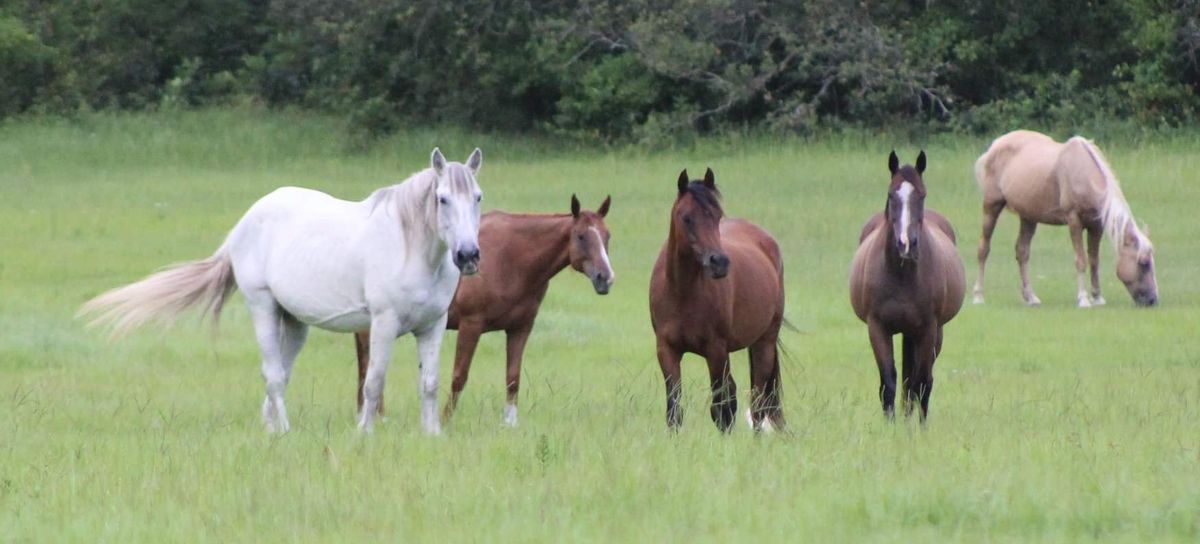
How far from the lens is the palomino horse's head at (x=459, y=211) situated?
8.42m

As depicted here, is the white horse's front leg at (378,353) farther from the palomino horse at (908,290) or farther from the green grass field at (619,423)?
the palomino horse at (908,290)

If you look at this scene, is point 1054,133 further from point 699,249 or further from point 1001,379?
point 699,249

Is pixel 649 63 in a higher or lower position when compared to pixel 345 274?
lower

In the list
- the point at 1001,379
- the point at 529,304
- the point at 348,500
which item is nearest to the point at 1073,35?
the point at 1001,379

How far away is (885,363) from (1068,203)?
869 centimetres

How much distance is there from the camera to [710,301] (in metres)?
9.01

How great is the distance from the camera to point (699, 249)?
28.6 ft

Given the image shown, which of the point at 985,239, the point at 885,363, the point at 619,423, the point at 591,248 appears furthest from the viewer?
the point at 985,239

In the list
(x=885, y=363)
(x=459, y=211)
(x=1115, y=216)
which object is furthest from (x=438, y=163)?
(x=1115, y=216)

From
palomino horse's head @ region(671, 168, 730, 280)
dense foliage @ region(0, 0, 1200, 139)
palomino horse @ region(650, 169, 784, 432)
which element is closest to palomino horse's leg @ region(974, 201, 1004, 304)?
palomino horse @ region(650, 169, 784, 432)

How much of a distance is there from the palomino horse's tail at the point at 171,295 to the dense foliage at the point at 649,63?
23251 millimetres

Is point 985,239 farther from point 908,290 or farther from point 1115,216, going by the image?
point 908,290

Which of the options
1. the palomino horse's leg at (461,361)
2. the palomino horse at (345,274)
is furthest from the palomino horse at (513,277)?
the palomino horse at (345,274)

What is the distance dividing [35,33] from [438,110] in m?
9.23
